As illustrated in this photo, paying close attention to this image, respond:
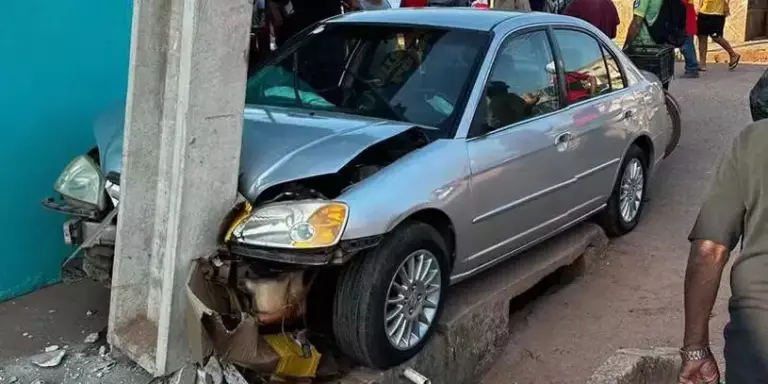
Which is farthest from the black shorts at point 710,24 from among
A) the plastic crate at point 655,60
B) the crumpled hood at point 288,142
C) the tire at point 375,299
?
the tire at point 375,299

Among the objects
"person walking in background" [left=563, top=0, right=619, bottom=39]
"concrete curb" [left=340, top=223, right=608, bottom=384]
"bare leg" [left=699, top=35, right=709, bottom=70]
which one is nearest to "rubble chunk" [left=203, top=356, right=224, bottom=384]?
"concrete curb" [left=340, top=223, right=608, bottom=384]

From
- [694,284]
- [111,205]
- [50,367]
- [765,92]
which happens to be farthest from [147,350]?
[765,92]

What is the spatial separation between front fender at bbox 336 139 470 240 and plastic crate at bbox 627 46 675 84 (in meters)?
4.83

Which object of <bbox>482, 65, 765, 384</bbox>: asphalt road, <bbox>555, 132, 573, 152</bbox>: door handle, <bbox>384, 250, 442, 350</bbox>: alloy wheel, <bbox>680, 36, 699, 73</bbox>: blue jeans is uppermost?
<bbox>680, 36, 699, 73</bbox>: blue jeans

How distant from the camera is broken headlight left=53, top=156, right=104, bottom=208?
14.0 ft

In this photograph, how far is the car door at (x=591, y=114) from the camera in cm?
548

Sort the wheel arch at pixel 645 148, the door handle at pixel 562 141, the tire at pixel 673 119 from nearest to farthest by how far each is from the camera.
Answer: the door handle at pixel 562 141 < the wheel arch at pixel 645 148 < the tire at pixel 673 119

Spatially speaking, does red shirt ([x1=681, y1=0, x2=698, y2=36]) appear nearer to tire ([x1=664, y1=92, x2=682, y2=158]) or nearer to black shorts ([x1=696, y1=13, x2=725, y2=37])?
black shorts ([x1=696, y1=13, x2=725, y2=37])

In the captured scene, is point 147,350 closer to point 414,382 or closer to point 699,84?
point 414,382

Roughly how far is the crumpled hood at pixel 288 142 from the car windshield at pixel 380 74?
21 cm

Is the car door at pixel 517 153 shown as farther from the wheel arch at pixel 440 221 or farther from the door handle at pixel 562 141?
the wheel arch at pixel 440 221

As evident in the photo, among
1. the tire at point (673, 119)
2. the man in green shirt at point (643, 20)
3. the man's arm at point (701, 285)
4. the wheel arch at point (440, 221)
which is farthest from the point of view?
the man in green shirt at point (643, 20)

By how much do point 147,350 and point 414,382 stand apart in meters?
1.23

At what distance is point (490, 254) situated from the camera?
4.79 metres
